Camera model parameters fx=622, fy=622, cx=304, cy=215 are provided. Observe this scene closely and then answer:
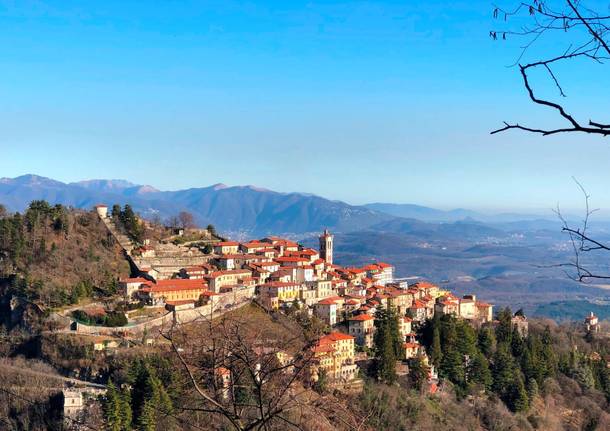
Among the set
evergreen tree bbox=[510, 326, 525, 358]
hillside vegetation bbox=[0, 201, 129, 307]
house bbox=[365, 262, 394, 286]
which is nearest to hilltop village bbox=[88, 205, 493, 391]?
hillside vegetation bbox=[0, 201, 129, 307]

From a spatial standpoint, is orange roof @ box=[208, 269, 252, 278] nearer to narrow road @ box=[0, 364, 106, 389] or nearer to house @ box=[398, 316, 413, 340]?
house @ box=[398, 316, 413, 340]

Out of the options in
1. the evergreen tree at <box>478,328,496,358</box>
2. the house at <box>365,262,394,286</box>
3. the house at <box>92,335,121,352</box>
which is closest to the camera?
the house at <box>92,335,121,352</box>

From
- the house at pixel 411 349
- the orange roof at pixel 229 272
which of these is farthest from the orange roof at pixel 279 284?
the house at pixel 411 349

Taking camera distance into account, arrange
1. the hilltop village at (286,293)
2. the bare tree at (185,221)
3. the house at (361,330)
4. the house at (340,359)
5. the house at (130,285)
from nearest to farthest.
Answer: the house at (340,359) → the hilltop village at (286,293) → the house at (130,285) → the house at (361,330) → the bare tree at (185,221)

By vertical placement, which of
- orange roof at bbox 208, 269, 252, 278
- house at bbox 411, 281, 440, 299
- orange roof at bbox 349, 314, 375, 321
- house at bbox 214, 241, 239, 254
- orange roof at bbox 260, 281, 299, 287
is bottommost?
orange roof at bbox 349, 314, 375, 321

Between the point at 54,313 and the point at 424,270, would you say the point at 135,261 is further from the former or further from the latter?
the point at 424,270

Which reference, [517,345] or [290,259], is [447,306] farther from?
[290,259]

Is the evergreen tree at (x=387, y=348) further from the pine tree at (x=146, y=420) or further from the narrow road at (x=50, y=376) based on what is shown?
the narrow road at (x=50, y=376)
